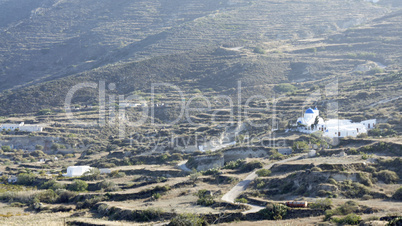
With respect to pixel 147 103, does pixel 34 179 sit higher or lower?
lower

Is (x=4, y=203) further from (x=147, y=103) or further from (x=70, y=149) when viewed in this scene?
(x=147, y=103)

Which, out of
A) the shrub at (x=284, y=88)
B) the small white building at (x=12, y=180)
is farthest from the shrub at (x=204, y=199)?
the shrub at (x=284, y=88)

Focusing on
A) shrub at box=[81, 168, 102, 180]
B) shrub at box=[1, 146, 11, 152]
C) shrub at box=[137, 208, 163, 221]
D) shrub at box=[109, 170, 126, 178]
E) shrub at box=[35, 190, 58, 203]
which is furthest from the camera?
shrub at box=[1, 146, 11, 152]

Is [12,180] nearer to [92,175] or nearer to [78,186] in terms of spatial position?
[92,175]

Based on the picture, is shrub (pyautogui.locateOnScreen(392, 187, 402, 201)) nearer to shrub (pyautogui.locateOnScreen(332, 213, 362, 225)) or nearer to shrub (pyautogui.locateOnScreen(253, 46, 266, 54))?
shrub (pyautogui.locateOnScreen(332, 213, 362, 225))

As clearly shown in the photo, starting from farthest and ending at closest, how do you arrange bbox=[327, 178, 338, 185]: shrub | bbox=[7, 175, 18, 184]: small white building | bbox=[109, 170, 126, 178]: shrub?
bbox=[7, 175, 18, 184]: small white building → bbox=[109, 170, 126, 178]: shrub → bbox=[327, 178, 338, 185]: shrub

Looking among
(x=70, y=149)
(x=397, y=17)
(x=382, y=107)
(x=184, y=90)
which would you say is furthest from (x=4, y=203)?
(x=397, y=17)

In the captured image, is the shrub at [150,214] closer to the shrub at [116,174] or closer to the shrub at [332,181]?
the shrub at [332,181]

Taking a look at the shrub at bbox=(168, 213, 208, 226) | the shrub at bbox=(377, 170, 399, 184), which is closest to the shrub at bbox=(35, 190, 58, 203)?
the shrub at bbox=(168, 213, 208, 226)

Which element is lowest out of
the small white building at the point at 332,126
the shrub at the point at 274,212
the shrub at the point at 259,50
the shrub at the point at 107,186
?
the shrub at the point at 107,186
